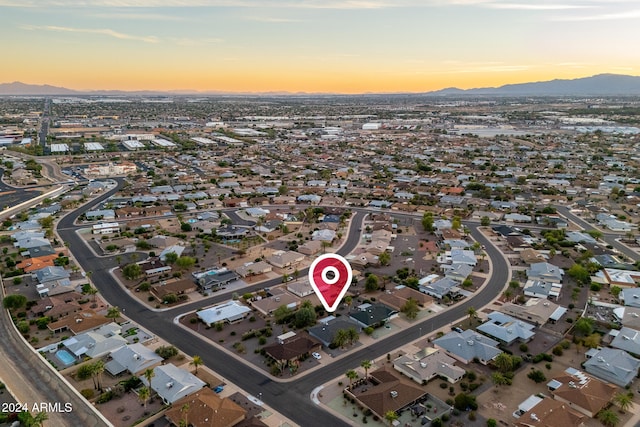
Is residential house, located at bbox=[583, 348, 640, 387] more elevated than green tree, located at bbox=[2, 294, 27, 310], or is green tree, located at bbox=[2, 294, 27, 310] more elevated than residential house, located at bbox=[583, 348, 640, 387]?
green tree, located at bbox=[2, 294, 27, 310]

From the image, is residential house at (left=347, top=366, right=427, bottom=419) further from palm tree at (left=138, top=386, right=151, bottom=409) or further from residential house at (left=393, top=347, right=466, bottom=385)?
palm tree at (left=138, top=386, right=151, bottom=409)

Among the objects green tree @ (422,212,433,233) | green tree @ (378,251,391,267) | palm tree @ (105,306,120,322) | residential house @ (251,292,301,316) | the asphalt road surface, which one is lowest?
the asphalt road surface

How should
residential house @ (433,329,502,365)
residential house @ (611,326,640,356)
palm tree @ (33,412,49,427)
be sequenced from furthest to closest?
residential house @ (611,326,640,356)
residential house @ (433,329,502,365)
palm tree @ (33,412,49,427)

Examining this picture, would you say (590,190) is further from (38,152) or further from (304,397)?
(38,152)

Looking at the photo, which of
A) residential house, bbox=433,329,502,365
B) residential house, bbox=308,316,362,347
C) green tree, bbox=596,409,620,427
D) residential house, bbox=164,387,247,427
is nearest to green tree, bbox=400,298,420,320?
residential house, bbox=433,329,502,365

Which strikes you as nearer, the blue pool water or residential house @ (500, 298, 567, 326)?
the blue pool water

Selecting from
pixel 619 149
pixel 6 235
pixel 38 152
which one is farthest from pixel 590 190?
pixel 38 152

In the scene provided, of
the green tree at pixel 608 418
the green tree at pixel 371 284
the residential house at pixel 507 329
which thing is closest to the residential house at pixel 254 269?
the green tree at pixel 371 284
